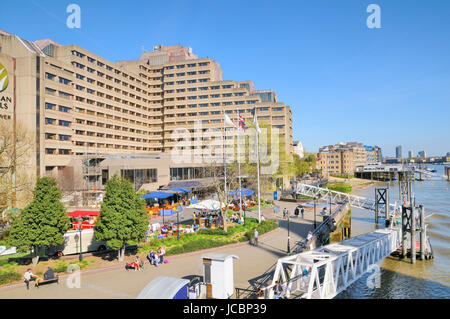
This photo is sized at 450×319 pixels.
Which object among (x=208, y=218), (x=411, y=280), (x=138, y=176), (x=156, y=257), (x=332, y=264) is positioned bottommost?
(x=411, y=280)

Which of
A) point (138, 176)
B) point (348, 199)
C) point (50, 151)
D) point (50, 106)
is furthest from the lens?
point (50, 106)

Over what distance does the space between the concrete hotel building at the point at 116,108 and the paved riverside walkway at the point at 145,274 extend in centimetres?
2728

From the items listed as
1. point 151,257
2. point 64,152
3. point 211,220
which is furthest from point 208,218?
point 64,152

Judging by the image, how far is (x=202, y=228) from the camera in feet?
97.5

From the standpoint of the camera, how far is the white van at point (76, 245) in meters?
22.4

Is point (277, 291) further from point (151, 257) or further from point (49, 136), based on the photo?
point (49, 136)

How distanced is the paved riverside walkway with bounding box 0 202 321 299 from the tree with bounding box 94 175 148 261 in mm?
1699

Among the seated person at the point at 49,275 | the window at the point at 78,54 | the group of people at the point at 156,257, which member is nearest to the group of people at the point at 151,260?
the group of people at the point at 156,257

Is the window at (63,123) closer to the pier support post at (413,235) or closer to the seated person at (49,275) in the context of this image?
the seated person at (49,275)

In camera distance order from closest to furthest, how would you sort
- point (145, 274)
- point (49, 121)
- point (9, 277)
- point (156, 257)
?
point (9, 277), point (145, 274), point (156, 257), point (49, 121)

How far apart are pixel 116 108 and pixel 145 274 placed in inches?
2682

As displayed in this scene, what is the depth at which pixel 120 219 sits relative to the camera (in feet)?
68.5

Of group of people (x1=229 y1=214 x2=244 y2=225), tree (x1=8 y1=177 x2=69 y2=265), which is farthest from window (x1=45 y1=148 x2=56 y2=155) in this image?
tree (x1=8 y1=177 x2=69 y2=265)

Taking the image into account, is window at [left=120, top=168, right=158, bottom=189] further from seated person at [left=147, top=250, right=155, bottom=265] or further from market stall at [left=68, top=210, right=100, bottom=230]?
seated person at [left=147, top=250, right=155, bottom=265]
